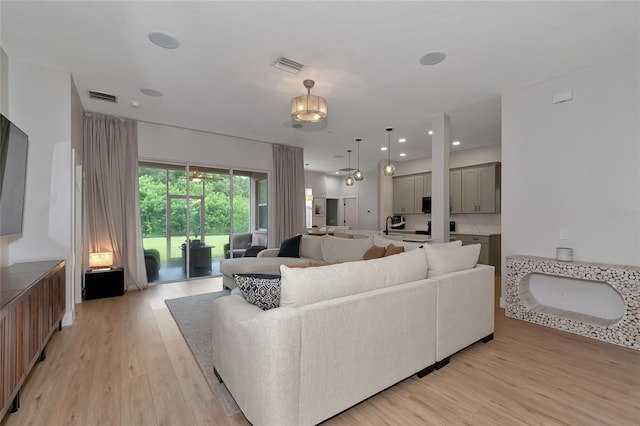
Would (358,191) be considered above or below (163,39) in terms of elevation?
below

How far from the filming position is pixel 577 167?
346 centimetres

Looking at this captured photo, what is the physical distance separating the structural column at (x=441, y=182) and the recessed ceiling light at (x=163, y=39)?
12.9 ft

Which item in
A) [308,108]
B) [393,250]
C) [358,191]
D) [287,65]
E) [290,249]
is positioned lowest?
[290,249]

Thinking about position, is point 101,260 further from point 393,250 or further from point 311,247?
point 393,250

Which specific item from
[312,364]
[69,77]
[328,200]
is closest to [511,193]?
[312,364]

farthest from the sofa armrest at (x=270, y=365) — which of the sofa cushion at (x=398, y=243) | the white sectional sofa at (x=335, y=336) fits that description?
the sofa cushion at (x=398, y=243)

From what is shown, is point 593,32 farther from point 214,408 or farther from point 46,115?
point 46,115

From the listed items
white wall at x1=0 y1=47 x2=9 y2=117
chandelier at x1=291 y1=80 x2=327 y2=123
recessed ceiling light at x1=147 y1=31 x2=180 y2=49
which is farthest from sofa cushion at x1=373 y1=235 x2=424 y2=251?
white wall at x1=0 y1=47 x2=9 y2=117

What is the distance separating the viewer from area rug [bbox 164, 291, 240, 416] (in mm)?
2129

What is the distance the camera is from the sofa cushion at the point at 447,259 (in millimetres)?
2580

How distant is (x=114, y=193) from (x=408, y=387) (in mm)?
5242

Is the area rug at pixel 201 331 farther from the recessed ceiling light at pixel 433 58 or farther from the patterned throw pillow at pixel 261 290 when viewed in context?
the recessed ceiling light at pixel 433 58

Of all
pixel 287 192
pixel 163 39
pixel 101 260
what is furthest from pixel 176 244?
pixel 163 39

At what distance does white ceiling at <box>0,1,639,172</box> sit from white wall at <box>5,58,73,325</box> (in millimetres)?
222
